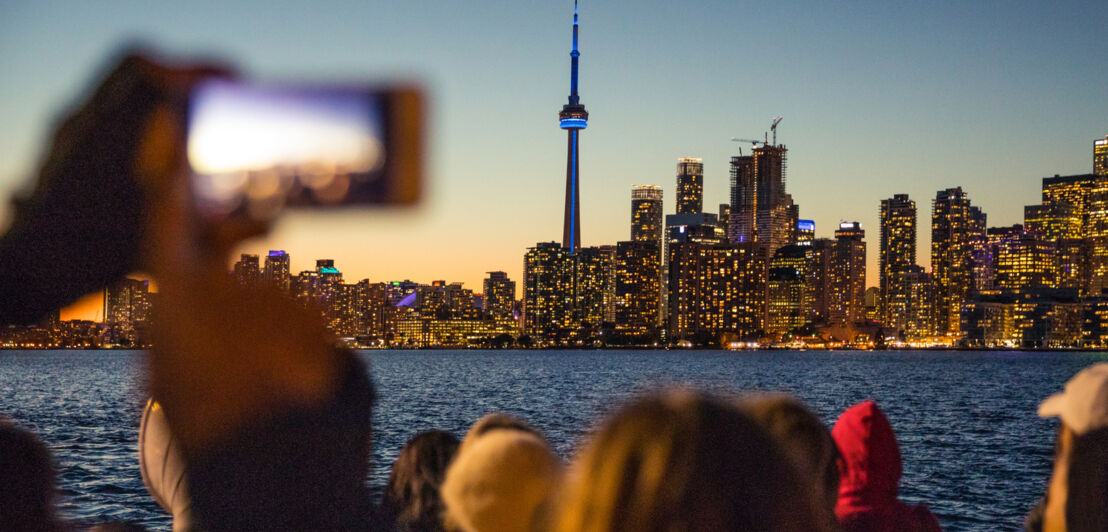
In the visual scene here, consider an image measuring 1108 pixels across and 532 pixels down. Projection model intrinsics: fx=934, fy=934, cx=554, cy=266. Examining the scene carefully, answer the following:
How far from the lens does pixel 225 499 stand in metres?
1.81

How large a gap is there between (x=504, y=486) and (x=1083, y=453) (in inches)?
A: 90.4

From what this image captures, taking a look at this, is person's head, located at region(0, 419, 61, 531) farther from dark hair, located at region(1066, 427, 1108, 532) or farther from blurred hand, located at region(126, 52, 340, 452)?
dark hair, located at region(1066, 427, 1108, 532)

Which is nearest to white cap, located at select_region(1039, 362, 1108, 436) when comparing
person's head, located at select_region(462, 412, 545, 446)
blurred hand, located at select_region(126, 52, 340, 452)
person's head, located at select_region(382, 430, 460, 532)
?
person's head, located at select_region(462, 412, 545, 446)

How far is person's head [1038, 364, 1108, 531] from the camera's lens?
342cm

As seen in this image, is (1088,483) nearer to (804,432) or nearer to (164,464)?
(804,432)

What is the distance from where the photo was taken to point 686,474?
1327 mm

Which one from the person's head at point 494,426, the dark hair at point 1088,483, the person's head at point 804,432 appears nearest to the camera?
the person's head at point 494,426

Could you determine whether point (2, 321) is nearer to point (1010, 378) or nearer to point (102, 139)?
point (102, 139)

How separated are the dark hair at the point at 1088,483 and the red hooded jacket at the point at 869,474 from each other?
2.32 ft

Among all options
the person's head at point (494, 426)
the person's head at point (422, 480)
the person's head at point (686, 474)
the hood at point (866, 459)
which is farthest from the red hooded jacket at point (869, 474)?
the person's head at point (686, 474)

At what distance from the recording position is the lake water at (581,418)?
26578mm

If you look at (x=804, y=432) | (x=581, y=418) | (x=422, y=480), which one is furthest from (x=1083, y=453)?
(x=581, y=418)

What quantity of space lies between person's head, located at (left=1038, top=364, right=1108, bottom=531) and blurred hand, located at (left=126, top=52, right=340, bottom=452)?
281 cm

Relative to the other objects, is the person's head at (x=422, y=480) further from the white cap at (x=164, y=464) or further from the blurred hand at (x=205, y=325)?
the blurred hand at (x=205, y=325)
